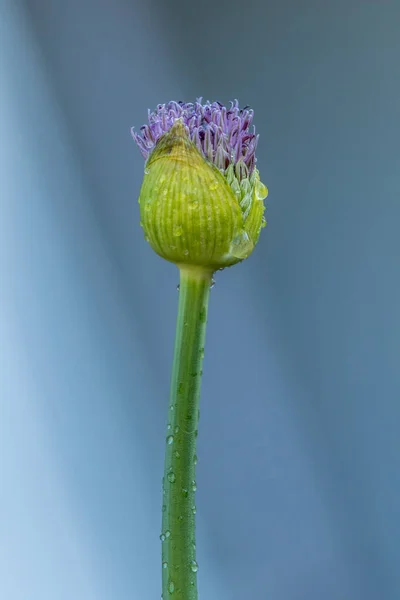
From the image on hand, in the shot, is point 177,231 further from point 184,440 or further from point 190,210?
point 184,440

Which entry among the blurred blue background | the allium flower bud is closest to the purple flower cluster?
the allium flower bud

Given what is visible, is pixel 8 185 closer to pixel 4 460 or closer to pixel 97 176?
pixel 97 176

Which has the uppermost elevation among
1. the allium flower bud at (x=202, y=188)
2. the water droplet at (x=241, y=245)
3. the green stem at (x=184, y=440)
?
the allium flower bud at (x=202, y=188)

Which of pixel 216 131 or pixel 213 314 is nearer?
pixel 216 131

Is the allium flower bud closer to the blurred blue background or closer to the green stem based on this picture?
the green stem

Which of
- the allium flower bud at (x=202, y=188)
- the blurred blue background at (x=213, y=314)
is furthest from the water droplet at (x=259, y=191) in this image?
the blurred blue background at (x=213, y=314)

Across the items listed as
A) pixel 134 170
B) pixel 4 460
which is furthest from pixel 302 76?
pixel 4 460

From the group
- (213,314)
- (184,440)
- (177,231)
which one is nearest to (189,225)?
(177,231)

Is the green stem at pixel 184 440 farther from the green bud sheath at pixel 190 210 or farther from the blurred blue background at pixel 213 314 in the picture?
the blurred blue background at pixel 213 314
